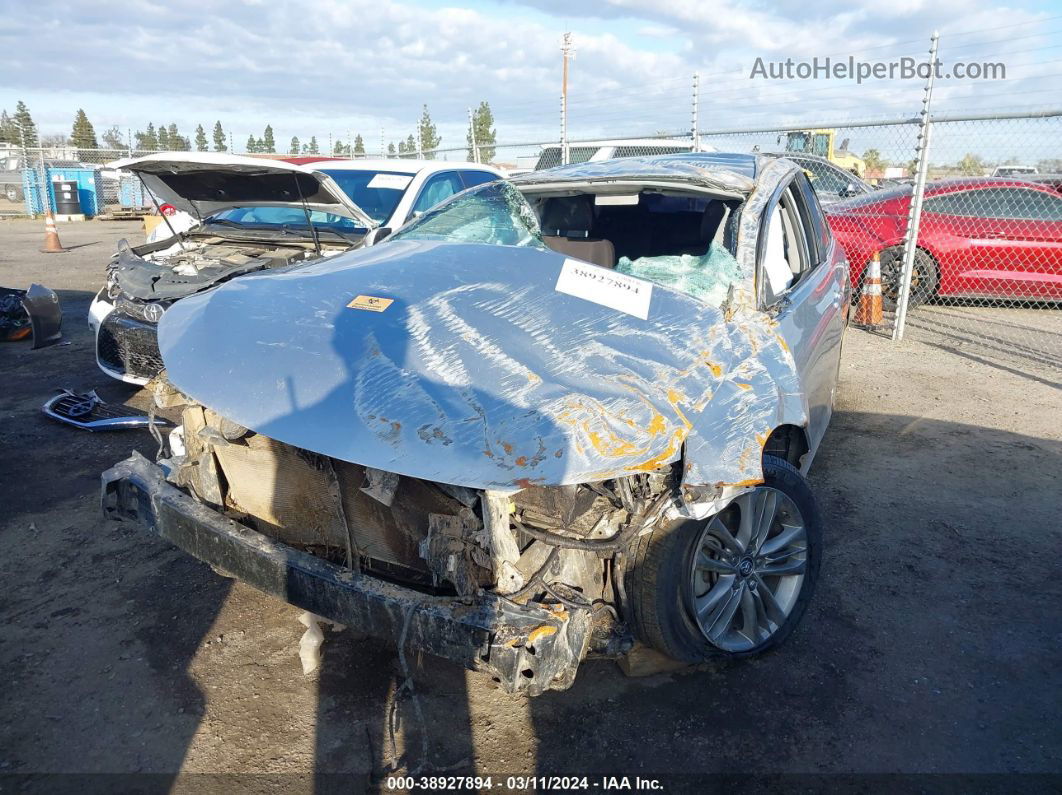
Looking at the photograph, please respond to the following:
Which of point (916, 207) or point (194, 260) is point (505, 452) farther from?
point (916, 207)

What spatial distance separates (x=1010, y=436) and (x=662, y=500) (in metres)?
4.23

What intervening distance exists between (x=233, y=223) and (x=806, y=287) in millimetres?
5036

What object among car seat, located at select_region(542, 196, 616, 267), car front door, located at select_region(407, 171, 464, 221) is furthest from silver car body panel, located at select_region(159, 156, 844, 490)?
car front door, located at select_region(407, 171, 464, 221)

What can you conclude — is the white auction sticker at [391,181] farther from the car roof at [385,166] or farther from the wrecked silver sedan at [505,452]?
the wrecked silver sedan at [505,452]

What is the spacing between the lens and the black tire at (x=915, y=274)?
30.3 ft

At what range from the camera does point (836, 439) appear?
5.45 metres

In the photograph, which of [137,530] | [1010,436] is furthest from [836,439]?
[137,530]

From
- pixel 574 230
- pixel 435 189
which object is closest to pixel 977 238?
pixel 435 189

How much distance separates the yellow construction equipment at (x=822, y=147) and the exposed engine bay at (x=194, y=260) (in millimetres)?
10323

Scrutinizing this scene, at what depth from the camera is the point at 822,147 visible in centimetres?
2186

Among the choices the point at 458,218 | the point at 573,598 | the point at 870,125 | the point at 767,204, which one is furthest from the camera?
the point at 870,125

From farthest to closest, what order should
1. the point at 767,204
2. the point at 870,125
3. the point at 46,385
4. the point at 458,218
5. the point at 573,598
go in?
the point at 870,125 < the point at 46,385 < the point at 458,218 < the point at 767,204 < the point at 573,598

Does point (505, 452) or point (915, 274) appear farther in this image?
point (915, 274)

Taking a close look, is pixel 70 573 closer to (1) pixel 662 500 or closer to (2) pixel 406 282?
(2) pixel 406 282
